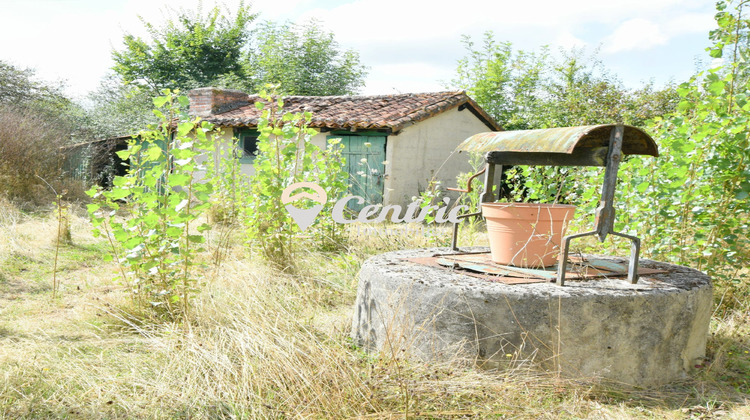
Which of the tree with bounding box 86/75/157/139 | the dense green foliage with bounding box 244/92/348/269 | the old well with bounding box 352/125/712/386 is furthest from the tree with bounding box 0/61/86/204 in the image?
the old well with bounding box 352/125/712/386

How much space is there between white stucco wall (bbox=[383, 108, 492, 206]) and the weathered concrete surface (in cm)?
878

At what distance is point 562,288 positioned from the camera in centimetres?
301

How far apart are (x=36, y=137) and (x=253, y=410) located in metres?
12.1

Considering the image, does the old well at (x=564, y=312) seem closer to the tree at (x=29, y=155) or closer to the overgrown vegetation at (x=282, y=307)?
the overgrown vegetation at (x=282, y=307)

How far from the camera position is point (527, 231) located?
342 cm

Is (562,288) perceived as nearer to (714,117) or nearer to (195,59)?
(714,117)

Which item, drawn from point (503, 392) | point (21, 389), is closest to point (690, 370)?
point (503, 392)

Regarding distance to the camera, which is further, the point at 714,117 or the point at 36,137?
the point at 36,137

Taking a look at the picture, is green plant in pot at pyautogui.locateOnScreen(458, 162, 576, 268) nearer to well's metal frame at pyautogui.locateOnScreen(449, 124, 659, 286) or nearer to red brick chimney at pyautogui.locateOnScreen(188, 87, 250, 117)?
well's metal frame at pyautogui.locateOnScreen(449, 124, 659, 286)

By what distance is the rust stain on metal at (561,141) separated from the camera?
2922mm

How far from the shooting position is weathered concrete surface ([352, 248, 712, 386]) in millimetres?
2918

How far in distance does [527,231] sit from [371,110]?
10557 mm

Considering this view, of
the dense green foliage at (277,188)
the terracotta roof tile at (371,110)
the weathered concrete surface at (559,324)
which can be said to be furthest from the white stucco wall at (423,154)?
the weathered concrete surface at (559,324)

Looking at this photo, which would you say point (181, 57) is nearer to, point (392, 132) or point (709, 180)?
point (392, 132)
